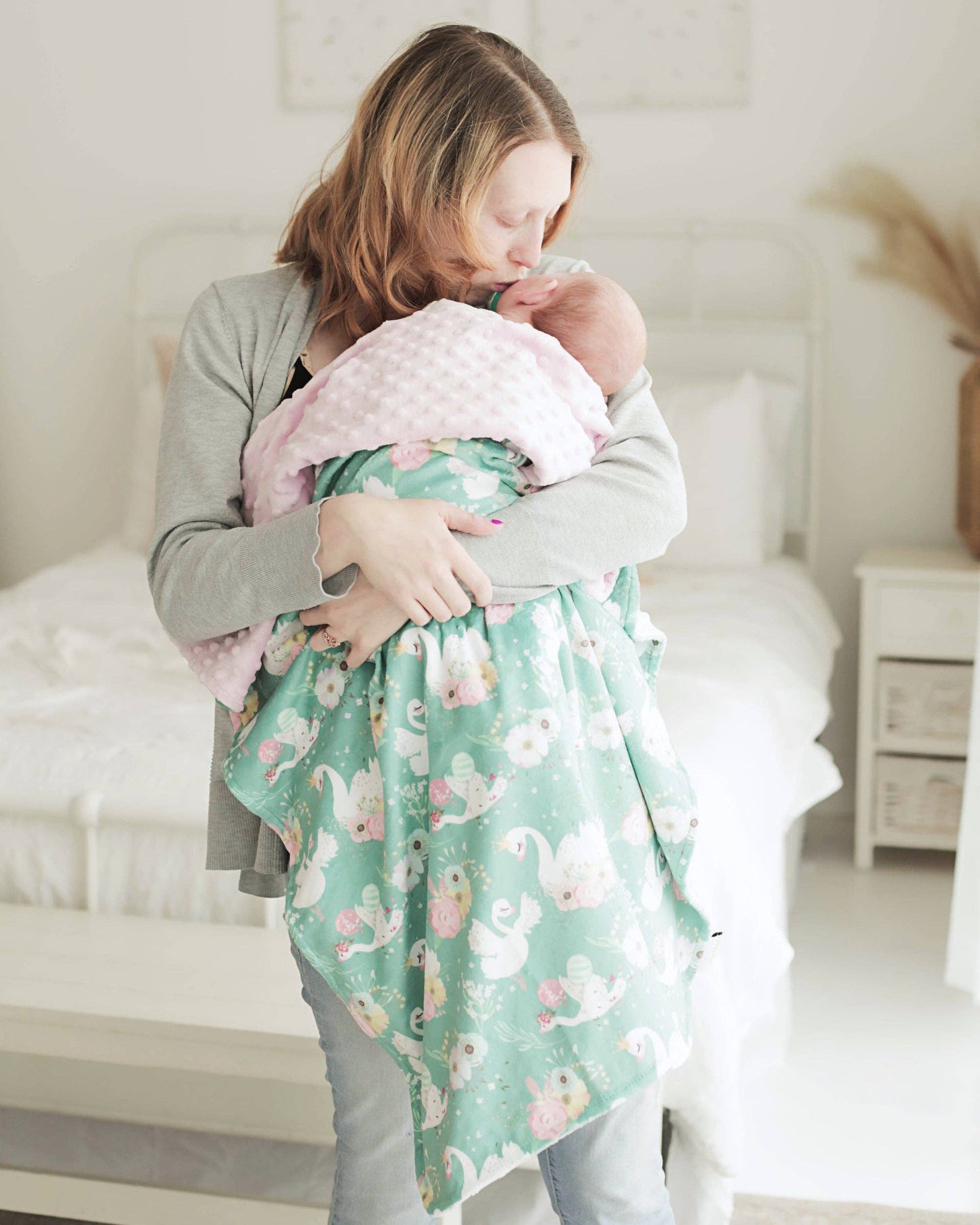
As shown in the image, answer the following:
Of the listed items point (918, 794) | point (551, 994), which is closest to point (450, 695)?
point (551, 994)

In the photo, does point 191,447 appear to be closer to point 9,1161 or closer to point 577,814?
point 577,814

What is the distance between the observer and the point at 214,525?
101 cm

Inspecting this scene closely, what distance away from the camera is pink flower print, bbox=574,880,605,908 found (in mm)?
903

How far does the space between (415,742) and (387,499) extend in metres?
0.18

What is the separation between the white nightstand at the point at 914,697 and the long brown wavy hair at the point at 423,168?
1.80m

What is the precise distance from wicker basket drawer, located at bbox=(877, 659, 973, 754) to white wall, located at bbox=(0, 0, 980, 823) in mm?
338

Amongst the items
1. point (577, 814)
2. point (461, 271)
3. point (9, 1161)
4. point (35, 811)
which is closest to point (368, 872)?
point (577, 814)

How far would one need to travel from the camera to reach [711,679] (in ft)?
6.59

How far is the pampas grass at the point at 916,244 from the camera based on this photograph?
2.77 meters

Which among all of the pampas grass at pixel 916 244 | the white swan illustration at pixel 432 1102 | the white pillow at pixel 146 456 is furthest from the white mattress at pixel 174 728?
the pampas grass at pixel 916 244

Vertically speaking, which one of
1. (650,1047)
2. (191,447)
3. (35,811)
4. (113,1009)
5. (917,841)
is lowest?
(917,841)

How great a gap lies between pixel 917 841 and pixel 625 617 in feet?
6.21

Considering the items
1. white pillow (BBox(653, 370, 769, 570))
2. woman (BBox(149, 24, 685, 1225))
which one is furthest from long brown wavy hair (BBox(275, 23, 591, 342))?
white pillow (BBox(653, 370, 769, 570))

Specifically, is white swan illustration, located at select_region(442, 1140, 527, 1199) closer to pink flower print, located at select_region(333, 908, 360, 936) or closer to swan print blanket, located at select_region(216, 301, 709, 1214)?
swan print blanket, located at select_region(216, 301, 709, 1214)
